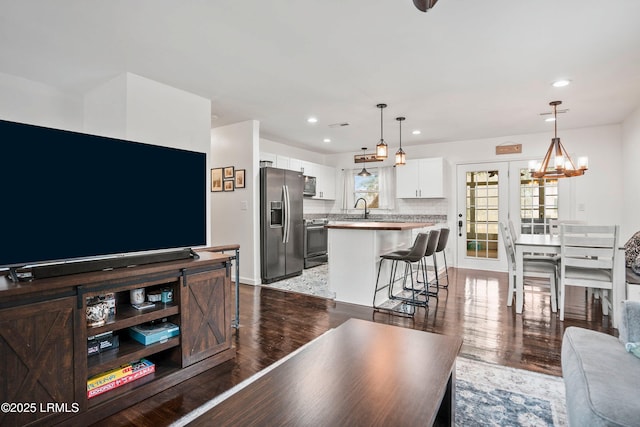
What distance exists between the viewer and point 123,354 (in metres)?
1.94

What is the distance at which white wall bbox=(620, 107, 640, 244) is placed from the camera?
14.5 ft

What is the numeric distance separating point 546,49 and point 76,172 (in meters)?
3.61

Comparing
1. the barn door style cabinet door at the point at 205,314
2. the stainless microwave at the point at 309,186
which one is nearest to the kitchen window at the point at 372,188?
the stainless microwave at the point at 309,186

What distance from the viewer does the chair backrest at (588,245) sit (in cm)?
319

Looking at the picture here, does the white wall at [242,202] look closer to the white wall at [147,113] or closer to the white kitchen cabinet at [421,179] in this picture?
the white wall at [147,113]

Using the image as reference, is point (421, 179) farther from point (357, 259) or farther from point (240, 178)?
point (240, 178)

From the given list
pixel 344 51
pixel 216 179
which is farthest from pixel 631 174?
pixel 216 179

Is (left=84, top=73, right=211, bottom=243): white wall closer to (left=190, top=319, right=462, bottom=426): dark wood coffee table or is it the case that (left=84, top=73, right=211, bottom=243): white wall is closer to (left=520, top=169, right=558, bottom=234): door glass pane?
(left=190, top=319, right=462, bottom=426): dark wood coffee table

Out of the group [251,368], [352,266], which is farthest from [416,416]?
[352,266]

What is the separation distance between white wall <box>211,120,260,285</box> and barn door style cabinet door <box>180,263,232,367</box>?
255 centimetres

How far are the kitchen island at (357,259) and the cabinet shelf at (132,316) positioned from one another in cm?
230

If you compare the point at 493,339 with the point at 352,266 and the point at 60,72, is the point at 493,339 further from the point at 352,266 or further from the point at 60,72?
the point at 60,72

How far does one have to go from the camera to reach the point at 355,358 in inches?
64.5

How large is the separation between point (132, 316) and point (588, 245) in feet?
13.3
